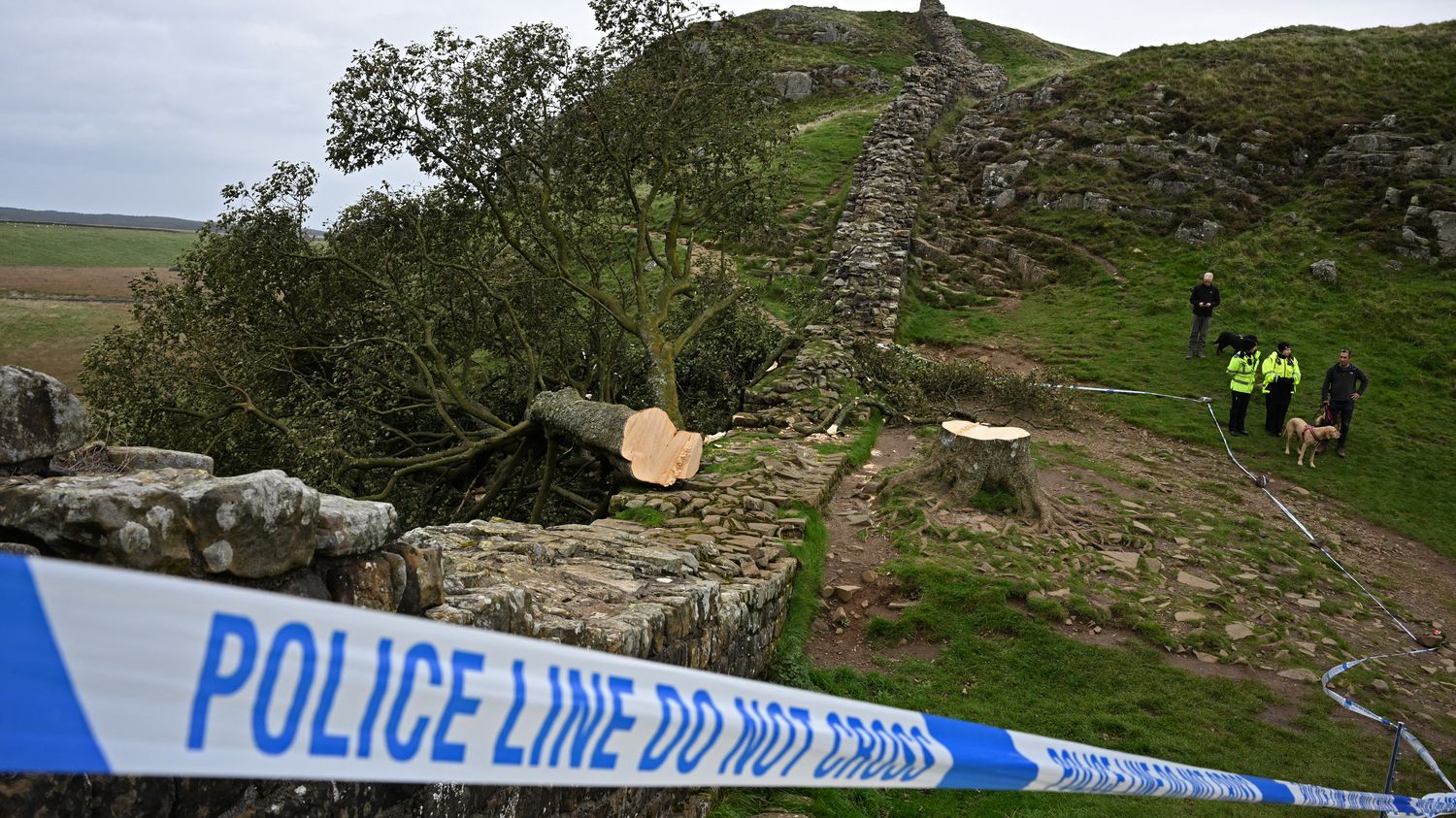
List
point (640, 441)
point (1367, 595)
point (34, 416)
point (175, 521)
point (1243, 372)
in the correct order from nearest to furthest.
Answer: point (175, 521), point (34, 416), point (1367, 595), point (640, 441), point (1243, 372)

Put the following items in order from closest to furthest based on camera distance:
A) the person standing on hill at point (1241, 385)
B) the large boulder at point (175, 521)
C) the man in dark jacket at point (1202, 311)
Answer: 1. the large boulder at point (175, 521)
2. the person standing on hill at point (1241, 385)
3. the man in dark jacket at point (1202, 311)

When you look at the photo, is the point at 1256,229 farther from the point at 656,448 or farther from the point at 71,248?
the point at 71,248

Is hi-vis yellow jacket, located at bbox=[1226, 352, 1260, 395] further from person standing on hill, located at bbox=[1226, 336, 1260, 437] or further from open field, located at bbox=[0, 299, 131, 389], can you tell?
open field, located at bbox=[0, 299, 131, 389]

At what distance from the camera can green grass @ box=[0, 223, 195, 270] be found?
12062 millimetres

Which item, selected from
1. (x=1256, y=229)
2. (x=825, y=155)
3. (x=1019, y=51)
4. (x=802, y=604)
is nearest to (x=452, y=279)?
(x=802, y=604)

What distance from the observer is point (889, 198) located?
2598 centimetres

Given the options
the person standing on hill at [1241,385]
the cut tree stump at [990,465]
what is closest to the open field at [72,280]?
the cut tree stump at [990,465]

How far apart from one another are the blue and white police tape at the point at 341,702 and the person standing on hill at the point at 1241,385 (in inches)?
578

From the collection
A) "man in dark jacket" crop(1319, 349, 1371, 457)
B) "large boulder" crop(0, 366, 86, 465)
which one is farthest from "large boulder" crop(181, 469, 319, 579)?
"man in dark jacket" crop(1319, 349, 1371, 457)

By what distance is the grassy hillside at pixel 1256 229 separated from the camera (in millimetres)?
15727

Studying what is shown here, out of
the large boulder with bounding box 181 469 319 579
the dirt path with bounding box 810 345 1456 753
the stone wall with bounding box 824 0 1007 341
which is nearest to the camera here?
the large boulder with bounding box 181 469 319 579

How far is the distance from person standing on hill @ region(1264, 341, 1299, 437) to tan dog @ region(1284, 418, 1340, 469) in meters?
0.61

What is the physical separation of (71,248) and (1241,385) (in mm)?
19275

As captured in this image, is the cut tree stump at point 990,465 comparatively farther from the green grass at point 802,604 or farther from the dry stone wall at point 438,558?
the green grass at point 802,604
